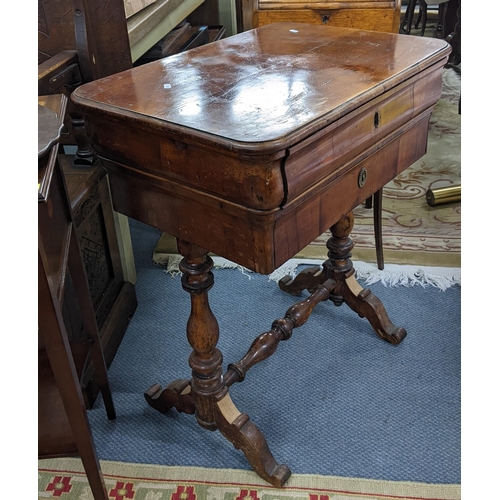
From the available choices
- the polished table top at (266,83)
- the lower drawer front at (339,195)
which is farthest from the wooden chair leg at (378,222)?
the polished table top at (266,83)

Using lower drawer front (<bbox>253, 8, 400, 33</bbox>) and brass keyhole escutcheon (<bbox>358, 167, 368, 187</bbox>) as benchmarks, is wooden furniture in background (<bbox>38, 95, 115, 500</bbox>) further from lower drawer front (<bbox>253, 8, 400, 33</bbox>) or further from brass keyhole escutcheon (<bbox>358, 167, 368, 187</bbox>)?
lower drawer front (<bbox>253, 8, 400, 33</bbox>)

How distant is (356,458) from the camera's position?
1329mm

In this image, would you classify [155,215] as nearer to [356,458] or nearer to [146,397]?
[146,397]

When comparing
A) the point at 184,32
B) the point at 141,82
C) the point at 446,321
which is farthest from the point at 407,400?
the point at 184,32

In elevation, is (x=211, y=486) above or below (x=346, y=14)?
below

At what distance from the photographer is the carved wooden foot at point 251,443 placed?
127 cm

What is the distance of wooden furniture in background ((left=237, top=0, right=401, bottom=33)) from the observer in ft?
6.04

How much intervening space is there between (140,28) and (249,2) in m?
0.42

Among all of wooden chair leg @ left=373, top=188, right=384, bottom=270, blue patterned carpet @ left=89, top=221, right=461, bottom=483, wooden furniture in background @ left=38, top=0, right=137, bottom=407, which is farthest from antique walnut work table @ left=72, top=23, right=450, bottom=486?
wooden chair leg @ left=373, top=188, right=384, bottom=270

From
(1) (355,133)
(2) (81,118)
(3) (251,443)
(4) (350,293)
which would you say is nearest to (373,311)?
(4) (350,293)

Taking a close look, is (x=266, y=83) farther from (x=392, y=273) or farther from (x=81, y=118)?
(x=392, y=273)

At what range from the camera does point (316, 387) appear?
5.05 feet

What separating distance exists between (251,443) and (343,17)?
1.36 m

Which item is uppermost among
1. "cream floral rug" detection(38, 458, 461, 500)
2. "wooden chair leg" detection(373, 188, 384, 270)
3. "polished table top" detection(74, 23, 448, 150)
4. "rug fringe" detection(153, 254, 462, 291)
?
"polished table top" detection(74, 23, 448, 150)
